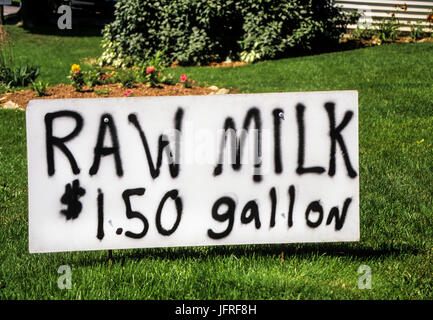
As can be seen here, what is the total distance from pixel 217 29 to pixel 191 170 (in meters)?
10.8

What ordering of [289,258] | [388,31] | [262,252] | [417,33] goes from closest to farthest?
[289,258] < [262,252] < [388,31] < [417,33]

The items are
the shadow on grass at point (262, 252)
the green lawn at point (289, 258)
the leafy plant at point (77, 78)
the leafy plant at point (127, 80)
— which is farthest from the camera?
the leafy plant at point (127, 80)

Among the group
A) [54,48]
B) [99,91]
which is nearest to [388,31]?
[99,91]

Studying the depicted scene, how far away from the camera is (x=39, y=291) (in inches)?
105

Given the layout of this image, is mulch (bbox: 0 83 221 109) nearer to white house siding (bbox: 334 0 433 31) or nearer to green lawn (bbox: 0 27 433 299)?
green lawn (bbox: 0 27 433 299)

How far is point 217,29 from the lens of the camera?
43.2ft

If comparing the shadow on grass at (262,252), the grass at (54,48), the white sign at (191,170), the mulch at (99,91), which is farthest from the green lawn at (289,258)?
the grass at (54,48)

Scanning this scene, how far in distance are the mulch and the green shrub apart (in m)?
3.82

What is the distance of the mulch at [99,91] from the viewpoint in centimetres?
832

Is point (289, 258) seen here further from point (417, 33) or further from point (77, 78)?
point (417, 33)

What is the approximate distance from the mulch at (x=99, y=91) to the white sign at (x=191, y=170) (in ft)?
18.1

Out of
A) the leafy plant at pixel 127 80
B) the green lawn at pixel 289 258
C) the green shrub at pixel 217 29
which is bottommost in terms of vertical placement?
the green lawn at pixel 289 258

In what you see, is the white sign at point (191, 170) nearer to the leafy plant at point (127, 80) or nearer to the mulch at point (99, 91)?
the mulch at point (99, 91)

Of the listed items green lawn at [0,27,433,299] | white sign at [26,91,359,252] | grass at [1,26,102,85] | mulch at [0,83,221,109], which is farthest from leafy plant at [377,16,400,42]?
white sign at [26,91,359,252]
